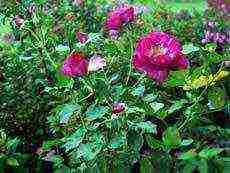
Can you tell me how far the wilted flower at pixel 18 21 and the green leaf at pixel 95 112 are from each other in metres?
0.68

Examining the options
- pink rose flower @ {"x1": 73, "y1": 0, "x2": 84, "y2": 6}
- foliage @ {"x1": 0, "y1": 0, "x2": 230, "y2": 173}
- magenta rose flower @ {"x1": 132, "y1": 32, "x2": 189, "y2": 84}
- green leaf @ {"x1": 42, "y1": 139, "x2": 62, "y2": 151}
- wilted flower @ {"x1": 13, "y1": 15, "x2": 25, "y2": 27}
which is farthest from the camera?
pink rose flower @ {"x1": 73, "y1": 0, "x2": 84, "y2": 6}

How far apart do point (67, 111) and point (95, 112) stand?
8cm

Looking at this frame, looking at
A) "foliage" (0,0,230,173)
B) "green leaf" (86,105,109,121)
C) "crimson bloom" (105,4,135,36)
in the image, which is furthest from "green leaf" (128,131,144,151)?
"crimson bloom" (105,4,135,36)

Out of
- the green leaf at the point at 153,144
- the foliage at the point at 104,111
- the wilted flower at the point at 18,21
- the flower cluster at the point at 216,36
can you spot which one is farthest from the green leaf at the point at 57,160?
the flower cluster at the point at 216,36

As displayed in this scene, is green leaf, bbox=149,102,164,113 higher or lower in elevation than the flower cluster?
higher

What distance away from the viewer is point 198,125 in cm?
201

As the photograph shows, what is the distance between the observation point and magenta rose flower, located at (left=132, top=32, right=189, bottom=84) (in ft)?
5.34

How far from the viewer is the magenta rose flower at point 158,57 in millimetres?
1629

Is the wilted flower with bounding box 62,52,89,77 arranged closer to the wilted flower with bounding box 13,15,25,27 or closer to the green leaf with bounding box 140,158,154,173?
the green leaf with bounding box 140,158,154,173

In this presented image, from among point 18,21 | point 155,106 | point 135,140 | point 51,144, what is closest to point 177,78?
point 155,106

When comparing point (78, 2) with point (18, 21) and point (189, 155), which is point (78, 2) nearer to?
point (18, 21)

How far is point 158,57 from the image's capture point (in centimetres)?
163

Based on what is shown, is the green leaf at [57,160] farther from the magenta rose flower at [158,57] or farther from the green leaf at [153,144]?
the magenta rose flower at [158,57]

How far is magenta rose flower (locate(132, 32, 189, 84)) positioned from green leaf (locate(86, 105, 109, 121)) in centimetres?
16
